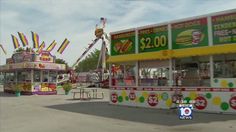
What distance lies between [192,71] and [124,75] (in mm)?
4830

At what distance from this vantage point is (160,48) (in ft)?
61.4

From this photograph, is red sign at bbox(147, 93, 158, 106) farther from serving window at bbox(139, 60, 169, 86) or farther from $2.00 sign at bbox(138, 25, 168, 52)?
$2.00 sign at bbox(138, 25, 168, 52)

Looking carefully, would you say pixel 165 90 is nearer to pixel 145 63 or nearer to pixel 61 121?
pixel 145 63

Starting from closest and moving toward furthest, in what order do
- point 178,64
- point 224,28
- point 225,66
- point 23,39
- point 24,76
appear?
point 224,28 → point 225,66 → point 178,64 → point 24,76 → point 23,39

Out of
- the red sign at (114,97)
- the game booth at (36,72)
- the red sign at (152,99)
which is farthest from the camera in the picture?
the game booth at (36,72)

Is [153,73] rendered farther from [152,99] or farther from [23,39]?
[23,39]

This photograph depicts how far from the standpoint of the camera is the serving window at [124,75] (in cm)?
2052

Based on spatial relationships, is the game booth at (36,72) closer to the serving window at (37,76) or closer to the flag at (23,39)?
the serving window at (37,76)

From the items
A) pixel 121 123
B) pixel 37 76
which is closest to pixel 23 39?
pixel 37 76

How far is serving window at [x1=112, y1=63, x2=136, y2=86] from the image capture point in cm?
2052

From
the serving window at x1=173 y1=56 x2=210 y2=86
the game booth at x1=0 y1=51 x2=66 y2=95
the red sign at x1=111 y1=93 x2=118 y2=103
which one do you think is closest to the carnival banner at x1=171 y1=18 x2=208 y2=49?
the serving window at x1=173 y1=56 x2=210 y2=86

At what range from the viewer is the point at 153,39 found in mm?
19188

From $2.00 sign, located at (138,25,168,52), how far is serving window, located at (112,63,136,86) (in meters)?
1.51

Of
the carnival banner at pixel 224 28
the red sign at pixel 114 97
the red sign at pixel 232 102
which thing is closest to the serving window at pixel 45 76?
the red sign at pixel 114 97
